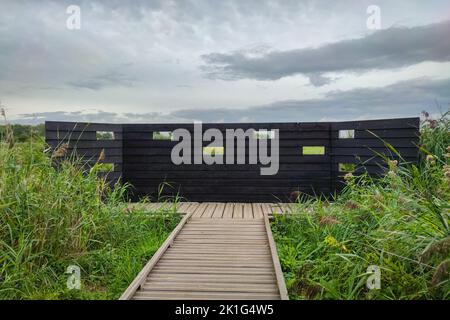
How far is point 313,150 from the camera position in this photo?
22.4ft

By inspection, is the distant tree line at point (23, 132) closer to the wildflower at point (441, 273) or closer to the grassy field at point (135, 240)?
the grassy field at point (135, 240)

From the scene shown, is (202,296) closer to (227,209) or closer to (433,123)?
(227,209)

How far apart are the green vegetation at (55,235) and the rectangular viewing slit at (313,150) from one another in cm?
338

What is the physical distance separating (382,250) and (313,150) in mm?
4121

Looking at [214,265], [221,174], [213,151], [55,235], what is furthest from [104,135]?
[214,265]

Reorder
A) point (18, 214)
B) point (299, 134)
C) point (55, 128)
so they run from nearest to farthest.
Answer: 1. point (18, 214)
2. point (55, 128)
3. point (299, 134)

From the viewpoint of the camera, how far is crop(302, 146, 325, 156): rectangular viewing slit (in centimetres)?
680

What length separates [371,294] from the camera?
8.70 ft

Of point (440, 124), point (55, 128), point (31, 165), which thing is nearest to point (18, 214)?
point (31, 165)

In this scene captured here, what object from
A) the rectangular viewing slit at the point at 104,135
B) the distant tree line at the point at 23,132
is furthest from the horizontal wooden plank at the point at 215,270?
the rectangular viewing slit at the point at 104,135

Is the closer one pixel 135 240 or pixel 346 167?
pixel 135 240
